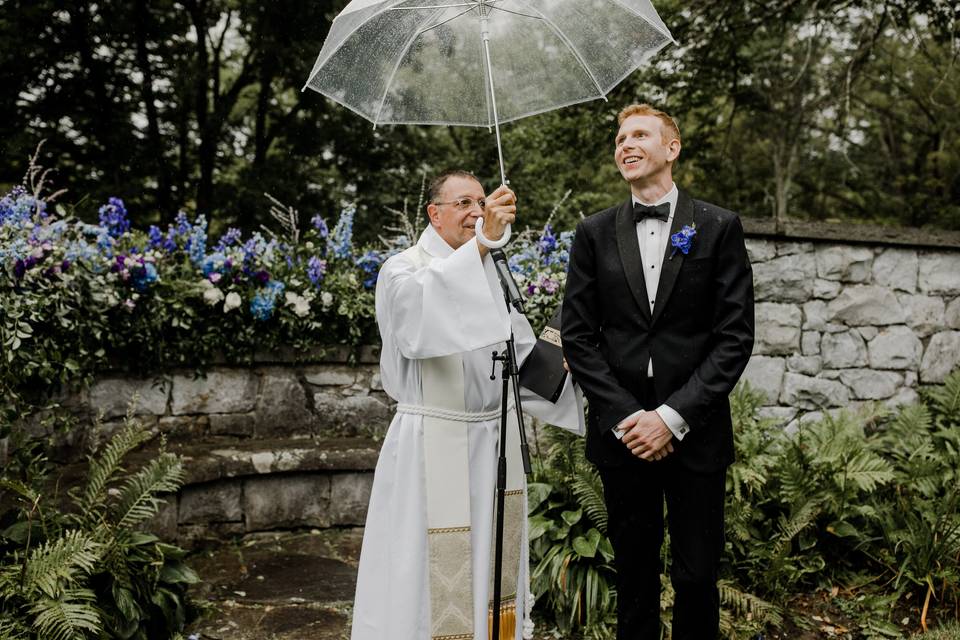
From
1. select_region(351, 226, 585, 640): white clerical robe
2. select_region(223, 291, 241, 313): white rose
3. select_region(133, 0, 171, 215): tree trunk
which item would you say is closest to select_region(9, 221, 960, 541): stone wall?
select_region(223, 291, 241, 313): white rose

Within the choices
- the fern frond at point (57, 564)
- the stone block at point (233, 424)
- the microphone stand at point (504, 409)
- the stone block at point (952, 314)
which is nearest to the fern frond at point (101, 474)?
the fern frond at point (57, 564)

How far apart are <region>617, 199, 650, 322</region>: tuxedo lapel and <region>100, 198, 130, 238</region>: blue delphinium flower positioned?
3.28 meters

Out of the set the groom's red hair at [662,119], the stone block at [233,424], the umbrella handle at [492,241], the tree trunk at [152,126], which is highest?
the tree trunk at [152,126]

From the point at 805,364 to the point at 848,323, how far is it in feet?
1.40

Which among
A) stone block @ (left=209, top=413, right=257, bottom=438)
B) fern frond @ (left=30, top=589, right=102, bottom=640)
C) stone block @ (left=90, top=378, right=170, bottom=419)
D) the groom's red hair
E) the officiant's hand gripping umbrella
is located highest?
the officiant's hand gripping umbrella

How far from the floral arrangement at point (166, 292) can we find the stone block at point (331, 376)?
18cm

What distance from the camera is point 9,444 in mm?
3770

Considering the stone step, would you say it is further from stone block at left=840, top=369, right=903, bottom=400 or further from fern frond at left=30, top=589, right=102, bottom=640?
stone block at left=840, top=369, right=903, bottom=400

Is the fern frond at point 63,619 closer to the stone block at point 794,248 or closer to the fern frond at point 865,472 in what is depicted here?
the fern frond at point 865,472

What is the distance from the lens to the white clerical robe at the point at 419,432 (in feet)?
7.95

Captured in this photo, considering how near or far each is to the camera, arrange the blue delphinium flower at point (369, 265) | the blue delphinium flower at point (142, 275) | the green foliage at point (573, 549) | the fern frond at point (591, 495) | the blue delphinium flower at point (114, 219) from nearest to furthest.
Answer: the green foliage at point (573, 549) → the fern frond at point (591, 495) → the blue delphinium flower at point (142, 275) → the blue delphinium flower at point (114, 219) → the blue delphinium flower at point (369, 265)

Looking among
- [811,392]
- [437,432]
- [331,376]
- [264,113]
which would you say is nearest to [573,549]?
[437,432]

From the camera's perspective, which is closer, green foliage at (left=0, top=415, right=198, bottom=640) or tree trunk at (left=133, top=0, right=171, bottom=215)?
green foliage at (left=0, top=415, right=198, bottom=640)

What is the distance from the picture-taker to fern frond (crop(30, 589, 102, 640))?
107 inches
